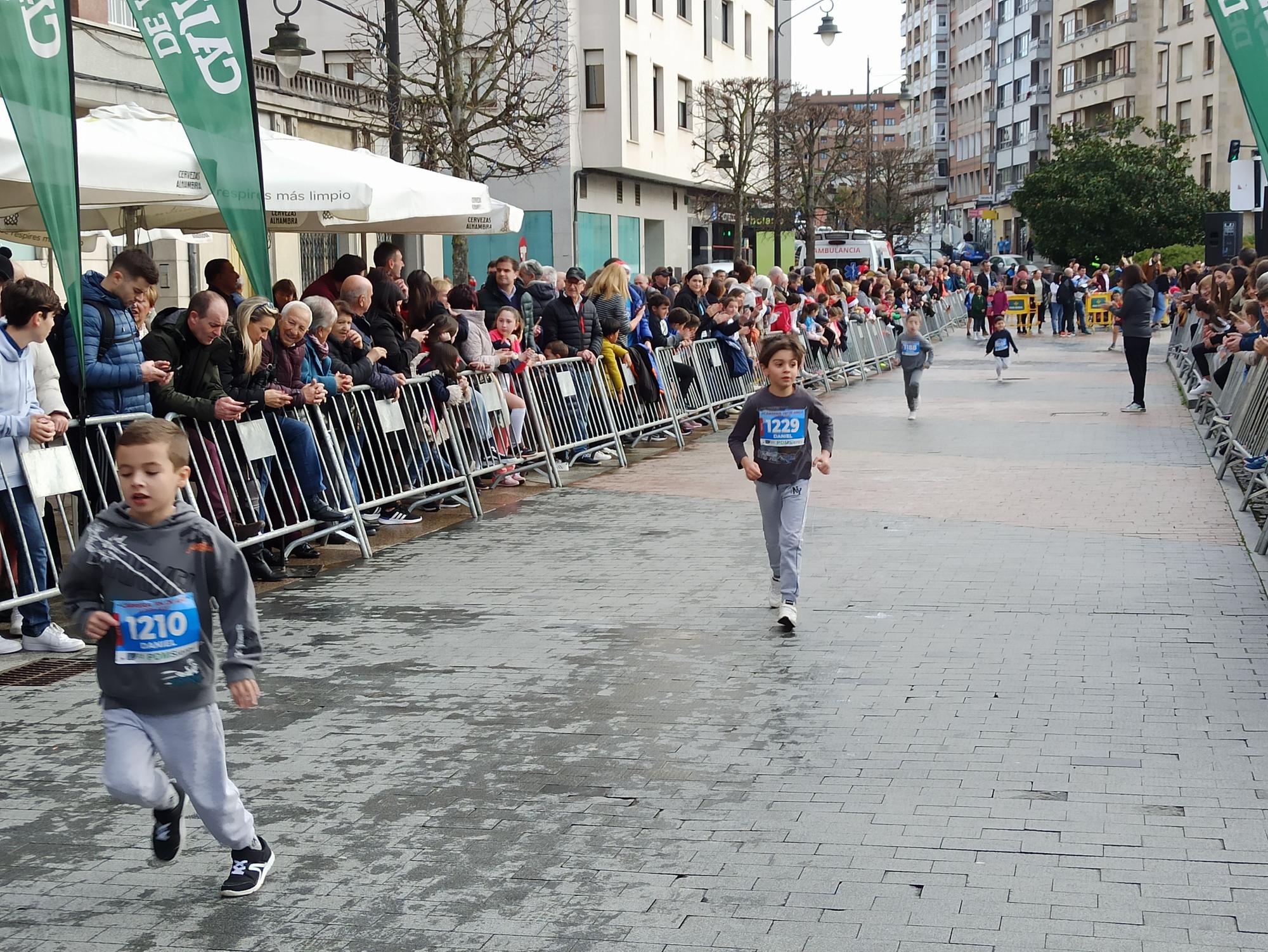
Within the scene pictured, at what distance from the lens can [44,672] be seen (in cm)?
745

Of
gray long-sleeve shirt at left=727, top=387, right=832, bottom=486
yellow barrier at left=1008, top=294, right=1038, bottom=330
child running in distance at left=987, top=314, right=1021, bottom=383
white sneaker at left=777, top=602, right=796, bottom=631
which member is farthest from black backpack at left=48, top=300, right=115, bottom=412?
yellow barrier at left=1008, top=294, right=1038, bottom=330

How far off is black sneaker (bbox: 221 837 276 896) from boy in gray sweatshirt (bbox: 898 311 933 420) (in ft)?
51.1

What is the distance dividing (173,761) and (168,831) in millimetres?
265

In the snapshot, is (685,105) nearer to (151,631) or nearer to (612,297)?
(612,297)

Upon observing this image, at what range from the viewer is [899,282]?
1521 inches

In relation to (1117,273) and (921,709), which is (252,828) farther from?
(1117,273)

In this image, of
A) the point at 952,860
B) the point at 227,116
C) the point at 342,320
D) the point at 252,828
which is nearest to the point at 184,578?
the point at 252,828

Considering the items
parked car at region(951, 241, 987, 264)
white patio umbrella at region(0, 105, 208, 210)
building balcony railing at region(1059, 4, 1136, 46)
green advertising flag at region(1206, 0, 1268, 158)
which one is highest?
building balcony railing at region(1059, 4, 1136, 46)

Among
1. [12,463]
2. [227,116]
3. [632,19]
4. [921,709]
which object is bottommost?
[921,709]

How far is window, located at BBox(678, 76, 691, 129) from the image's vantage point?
45.9 metres

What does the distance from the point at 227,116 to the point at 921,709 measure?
5030 mm

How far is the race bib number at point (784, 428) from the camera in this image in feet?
27.8

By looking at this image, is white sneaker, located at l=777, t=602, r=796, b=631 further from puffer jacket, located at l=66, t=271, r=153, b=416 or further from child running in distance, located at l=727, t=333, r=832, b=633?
puffer jacket, located at l=66, t=271, r=153, b=416

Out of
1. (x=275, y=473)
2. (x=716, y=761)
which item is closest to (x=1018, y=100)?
(x=275, y=473)
